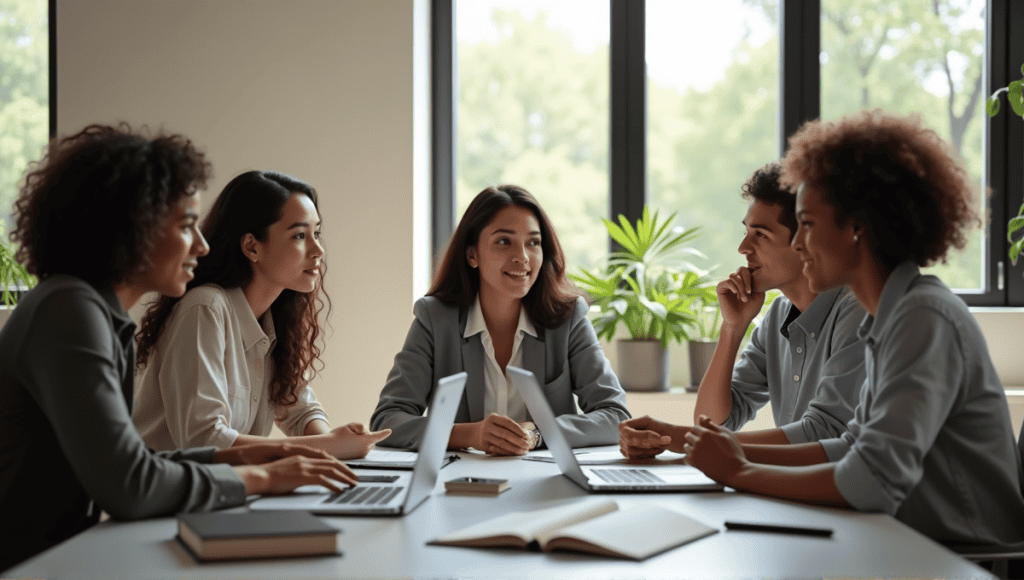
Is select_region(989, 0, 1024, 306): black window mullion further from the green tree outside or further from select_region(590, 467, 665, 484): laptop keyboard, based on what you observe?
select_region(590, 467, 665, 484): laptop keyboard

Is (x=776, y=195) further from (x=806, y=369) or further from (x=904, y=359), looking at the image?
(x=904, y=359)

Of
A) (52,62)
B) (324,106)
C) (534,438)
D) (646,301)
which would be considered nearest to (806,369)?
(534,438)

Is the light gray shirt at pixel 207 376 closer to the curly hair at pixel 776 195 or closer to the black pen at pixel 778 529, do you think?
the black pen at pixel 778 529

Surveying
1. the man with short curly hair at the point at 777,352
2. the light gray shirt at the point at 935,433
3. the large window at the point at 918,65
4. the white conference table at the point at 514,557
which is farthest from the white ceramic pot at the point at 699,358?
the white conference table at the point at 514,557

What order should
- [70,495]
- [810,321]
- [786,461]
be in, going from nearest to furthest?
[70,495] → [786,461] → [810,321]

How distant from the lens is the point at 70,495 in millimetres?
1410

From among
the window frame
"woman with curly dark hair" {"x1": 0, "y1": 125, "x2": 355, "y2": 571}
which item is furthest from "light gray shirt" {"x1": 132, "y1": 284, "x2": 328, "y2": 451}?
the window frame

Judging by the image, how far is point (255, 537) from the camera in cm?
108

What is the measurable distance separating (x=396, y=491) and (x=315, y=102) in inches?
102

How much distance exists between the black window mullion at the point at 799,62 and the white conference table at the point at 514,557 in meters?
3.00

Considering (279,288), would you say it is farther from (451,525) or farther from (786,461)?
(786,461)

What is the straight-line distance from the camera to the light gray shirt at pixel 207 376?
6.21 feet

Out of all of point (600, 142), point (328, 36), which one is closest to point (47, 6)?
point (328, 36)

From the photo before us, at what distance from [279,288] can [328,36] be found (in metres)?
1.80
